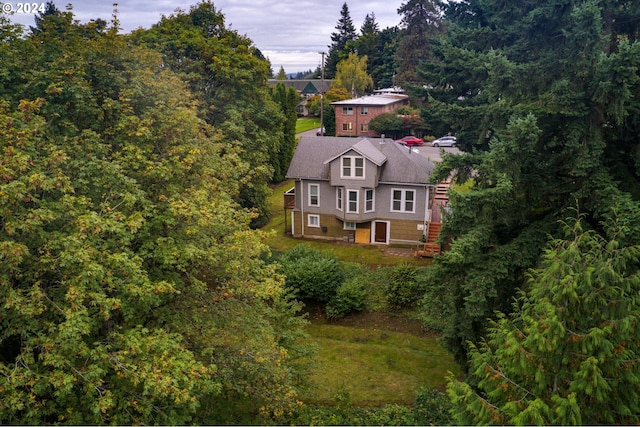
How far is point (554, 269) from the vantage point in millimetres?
7172

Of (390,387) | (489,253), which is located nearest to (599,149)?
(489,253)

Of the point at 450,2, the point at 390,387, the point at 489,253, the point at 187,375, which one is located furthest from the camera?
the point at 450,2

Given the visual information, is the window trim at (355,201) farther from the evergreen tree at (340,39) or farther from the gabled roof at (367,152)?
the evergreen tree at (340,39)

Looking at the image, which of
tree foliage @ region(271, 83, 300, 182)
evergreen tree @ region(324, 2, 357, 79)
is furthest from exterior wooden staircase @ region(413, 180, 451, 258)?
evergreen tree @ region(324, 2, 357, 79)

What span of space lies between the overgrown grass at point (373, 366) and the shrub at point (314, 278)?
1436mm

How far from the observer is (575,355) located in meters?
6.95

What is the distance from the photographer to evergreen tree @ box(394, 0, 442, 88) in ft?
226

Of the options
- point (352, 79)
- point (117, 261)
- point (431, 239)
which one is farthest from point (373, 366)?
point (352, 79)

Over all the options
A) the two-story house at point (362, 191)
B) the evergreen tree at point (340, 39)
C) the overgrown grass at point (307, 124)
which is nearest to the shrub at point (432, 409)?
the two-story house at point (362, 191)

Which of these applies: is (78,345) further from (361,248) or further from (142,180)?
(361,248)

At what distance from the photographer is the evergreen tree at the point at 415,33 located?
69000 millimetres

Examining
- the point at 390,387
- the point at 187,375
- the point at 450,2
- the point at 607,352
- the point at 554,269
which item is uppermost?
the point at 450,2

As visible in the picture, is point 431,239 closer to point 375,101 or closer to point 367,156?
point 367,156

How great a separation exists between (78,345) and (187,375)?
2.17 m
